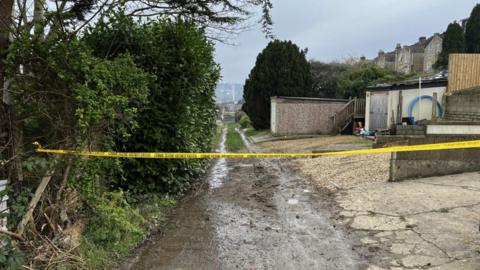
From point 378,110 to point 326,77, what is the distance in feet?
59.9

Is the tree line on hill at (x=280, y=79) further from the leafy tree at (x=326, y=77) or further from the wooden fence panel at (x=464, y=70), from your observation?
the wooden fence panel at (x=464, y=70)

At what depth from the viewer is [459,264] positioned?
4102mm

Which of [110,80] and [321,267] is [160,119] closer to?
[110,80]

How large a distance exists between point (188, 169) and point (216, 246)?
3482mm

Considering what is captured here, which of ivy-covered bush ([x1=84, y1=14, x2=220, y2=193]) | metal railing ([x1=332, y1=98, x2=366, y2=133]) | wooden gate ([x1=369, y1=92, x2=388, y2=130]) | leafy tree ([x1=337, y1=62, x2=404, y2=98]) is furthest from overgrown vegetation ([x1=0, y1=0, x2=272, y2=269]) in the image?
leafy tree ([x1=337, y1=62, x2=404, y2=98])

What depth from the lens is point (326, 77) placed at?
38.1 metres

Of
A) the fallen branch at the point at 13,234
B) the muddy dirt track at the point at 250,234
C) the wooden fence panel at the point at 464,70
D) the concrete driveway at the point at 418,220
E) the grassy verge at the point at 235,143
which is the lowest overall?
the grassy verge at the point at 235,143

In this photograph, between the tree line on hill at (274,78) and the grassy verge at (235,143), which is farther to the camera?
the tree line on hill at (274,78)

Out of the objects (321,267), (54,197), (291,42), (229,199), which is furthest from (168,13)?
(291,42)

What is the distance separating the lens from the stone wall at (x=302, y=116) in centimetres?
2428

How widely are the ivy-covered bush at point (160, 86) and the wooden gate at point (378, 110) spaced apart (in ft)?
47.3

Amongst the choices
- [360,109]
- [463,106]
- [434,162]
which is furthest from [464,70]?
[434,162]

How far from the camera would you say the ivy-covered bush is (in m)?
6.88

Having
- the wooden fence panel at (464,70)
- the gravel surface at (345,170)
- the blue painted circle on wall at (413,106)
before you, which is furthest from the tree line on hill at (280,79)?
the gravel surface at (345,170)
